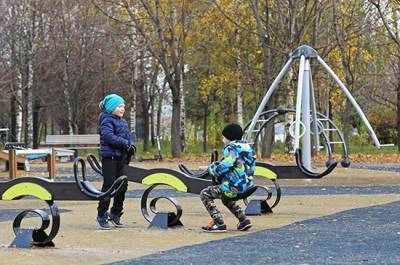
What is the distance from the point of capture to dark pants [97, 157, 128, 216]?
10.7m

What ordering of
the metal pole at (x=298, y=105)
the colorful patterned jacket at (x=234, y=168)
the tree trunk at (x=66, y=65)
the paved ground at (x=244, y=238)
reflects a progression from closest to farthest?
1. the paved ground at (x=244, y=238)
2. the colorful patterned jacket at (x=234, y=168)
3. the metal pole at (x=298, y=105)
4. the tree trunk at (x=66, y=65)

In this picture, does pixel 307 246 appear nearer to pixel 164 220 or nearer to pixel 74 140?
pixel 164 220

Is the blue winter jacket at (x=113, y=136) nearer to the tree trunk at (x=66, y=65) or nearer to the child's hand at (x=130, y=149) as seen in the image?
the child's hand at (x=130, y=149)

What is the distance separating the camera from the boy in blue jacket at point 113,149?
10.6m

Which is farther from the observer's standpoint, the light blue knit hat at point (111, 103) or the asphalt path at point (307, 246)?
the light blue knit hat at point (111, 103)

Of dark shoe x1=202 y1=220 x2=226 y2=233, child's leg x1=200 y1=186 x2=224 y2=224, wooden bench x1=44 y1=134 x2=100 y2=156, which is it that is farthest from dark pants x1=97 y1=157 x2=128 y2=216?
wooden bench x1=44 y1=134 x2=100 y2=156

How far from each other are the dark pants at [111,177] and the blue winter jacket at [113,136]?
9cm

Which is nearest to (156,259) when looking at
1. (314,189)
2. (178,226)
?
(178,226)

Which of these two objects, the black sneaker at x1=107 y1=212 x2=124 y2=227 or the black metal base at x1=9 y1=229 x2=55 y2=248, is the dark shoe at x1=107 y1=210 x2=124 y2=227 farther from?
the black metal base at x1=9 y1=229 x2=55 y2=248

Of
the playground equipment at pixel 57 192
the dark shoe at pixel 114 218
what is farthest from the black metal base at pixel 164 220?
the dark shoe at pixel 114 218

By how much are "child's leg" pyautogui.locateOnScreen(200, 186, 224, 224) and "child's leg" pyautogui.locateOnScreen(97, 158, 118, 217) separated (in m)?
1.24

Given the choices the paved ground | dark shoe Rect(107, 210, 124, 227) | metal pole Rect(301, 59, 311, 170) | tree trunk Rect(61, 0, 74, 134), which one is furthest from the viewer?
tree trunk Rect(61, 0, 74, 134)

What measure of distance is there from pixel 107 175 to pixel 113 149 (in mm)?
320

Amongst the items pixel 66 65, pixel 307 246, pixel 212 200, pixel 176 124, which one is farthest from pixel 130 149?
pixel 66 65
